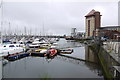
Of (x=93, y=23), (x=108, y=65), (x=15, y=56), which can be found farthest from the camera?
(x=93, y=23)

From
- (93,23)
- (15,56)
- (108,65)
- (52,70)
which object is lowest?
(52,70)

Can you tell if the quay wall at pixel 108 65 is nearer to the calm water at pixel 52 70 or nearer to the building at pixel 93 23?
the calm water at pixel 52 70

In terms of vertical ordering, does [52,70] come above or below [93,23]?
below

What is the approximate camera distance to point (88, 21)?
71375mm

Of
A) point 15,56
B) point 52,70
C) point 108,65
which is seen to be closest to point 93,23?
point 15,56

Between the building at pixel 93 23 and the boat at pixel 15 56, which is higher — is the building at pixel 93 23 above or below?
above

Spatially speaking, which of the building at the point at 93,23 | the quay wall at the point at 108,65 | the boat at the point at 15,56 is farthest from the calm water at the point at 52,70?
the building at the point at 93,23

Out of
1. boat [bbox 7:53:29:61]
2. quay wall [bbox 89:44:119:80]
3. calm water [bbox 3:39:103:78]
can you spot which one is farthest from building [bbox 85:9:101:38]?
quay wall [bbox 89:44:119:80]

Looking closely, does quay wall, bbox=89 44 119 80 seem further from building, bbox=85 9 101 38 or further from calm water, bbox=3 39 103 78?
building, bbox=85 9 101 38

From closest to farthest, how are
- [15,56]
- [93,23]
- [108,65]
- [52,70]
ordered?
[108,65]
[52,70]
[15,56]
[93,23]

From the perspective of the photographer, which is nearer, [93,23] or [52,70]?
[52,70]

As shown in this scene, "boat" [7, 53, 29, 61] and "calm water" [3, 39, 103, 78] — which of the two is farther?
"boat" [7, 53, 29, 61]

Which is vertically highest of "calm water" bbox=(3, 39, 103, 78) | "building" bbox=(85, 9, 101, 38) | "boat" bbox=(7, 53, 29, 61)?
"building" bbox=(85, 9, 101, 38)

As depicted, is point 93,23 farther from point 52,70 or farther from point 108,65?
point 108,65
